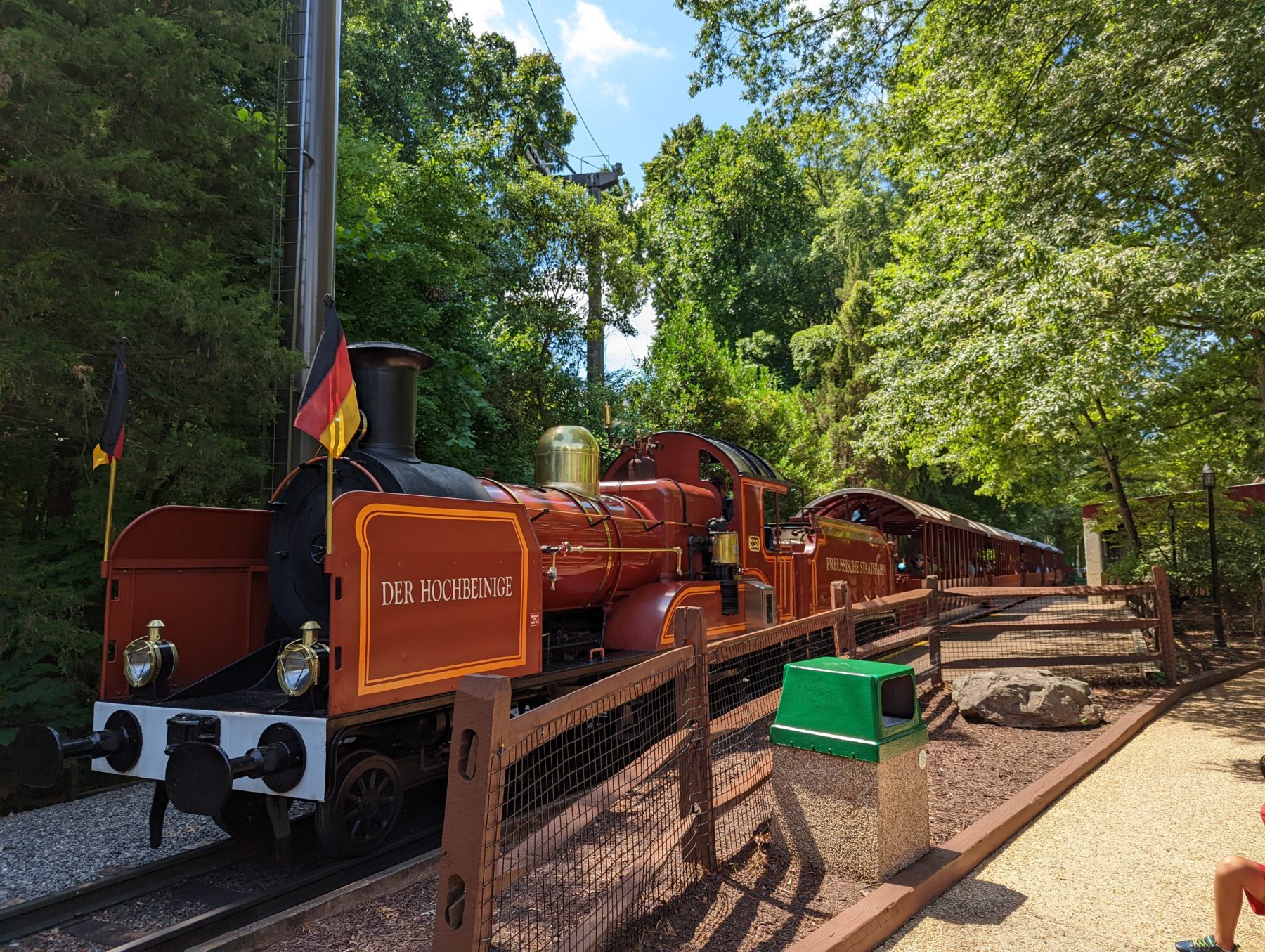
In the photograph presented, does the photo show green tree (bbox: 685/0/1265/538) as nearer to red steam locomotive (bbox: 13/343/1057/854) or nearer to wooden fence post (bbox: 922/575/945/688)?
wooden fence post (bbox: 922/575/945/688)

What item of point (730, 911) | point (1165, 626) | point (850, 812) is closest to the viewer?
point (730, 911)

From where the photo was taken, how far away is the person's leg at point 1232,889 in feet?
9.82

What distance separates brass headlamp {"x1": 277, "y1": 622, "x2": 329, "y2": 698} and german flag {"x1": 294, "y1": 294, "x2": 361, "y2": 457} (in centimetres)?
106

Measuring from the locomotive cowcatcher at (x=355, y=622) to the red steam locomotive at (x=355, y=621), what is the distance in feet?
0.04

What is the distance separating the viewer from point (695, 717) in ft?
13.6

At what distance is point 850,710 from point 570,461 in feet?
13.4

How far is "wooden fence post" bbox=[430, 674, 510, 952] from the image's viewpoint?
7.80ft

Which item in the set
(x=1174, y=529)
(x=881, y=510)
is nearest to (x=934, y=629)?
(x=1174, y=529)

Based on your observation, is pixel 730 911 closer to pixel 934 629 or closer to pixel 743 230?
pixel 934 629

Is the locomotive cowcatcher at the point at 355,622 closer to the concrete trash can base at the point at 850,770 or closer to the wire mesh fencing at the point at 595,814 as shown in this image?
the wire mesh fencing at the point at 595,814

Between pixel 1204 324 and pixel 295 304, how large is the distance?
10.8 meters

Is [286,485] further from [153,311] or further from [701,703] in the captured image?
[701,703]

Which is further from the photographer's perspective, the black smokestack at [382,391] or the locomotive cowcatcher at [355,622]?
the black smokestack at [382,391]

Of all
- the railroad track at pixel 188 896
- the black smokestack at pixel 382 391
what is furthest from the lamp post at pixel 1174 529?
the railroad track at pixel 188 896
